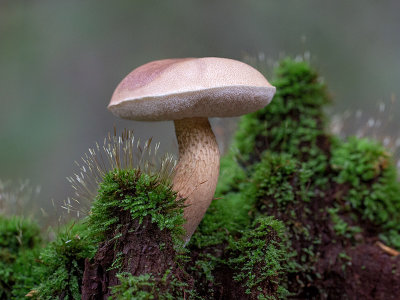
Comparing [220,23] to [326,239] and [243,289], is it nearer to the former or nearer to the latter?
[326,239]

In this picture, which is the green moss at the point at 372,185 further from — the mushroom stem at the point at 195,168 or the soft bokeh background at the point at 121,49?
the soft bokeh background at the point at 121,49

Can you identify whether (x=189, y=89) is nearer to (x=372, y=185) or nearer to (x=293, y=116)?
(x=293, y=116)

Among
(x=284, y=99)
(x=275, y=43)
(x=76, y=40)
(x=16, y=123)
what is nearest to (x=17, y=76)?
(x=16, y=123)

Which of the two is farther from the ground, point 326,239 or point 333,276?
point 326,239

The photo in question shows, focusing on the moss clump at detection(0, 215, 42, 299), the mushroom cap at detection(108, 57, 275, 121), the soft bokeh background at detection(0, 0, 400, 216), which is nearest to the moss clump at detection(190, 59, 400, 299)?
the mushroom cap at detection(108, 57, 275, 121)

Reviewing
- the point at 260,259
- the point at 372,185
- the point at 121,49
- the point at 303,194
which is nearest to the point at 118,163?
the point at 260,259

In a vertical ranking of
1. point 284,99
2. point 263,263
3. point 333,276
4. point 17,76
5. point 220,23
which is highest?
point 220,23

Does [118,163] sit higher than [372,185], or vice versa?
[118,163]

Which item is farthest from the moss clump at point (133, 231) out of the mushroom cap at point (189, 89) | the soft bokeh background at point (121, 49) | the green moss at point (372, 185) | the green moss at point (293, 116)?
the soft bokeh background at point (121, 49)
